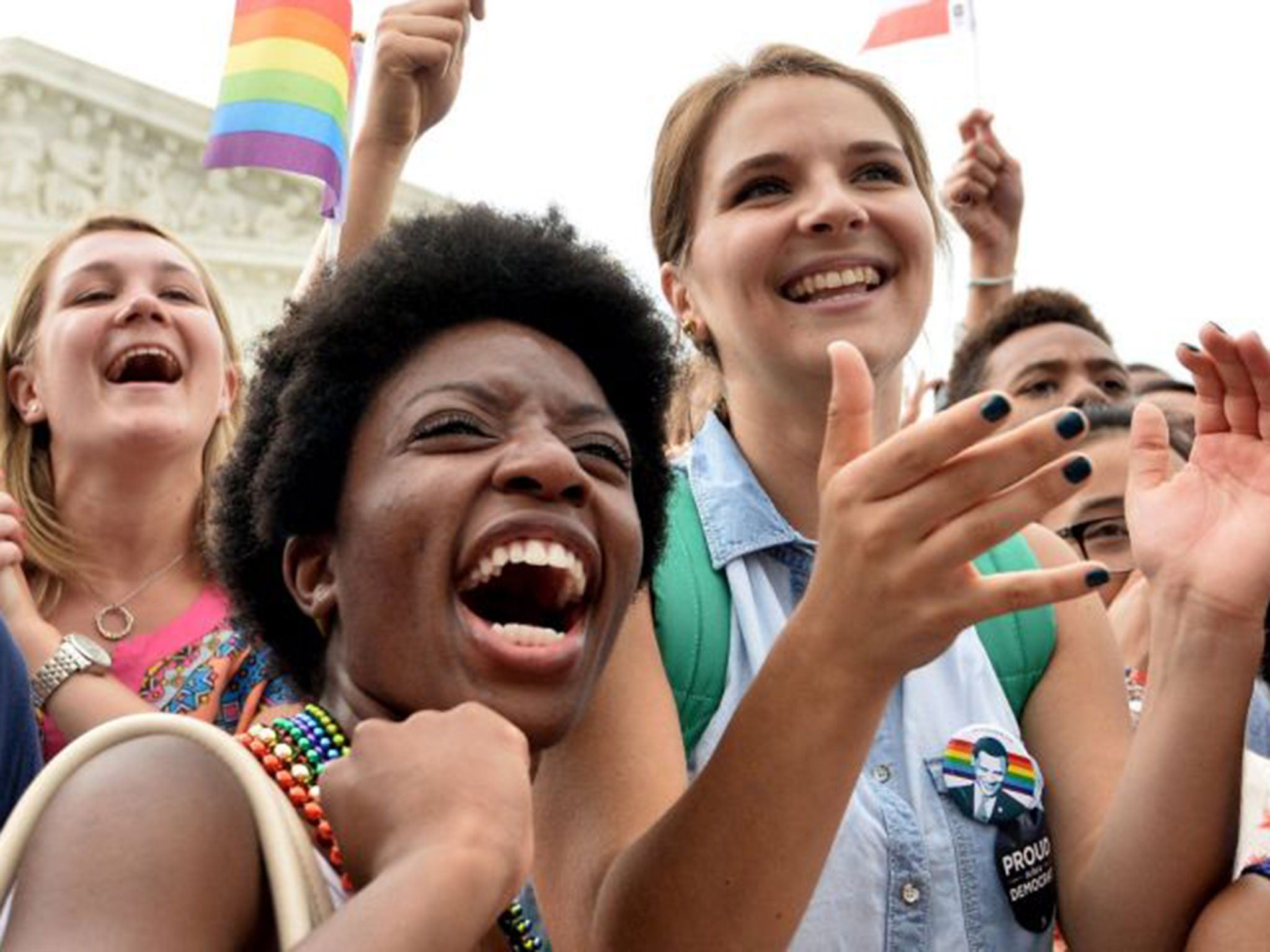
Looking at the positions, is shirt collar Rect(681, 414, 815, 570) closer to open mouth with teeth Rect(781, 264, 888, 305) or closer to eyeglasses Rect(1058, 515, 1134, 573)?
open mouth with teeth Rect(781, 264, 888, 305)

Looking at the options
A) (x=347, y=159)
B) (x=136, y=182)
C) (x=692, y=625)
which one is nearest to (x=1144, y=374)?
(x=347, y=159)

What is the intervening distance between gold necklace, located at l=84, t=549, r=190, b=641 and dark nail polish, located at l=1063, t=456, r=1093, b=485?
6.45ft

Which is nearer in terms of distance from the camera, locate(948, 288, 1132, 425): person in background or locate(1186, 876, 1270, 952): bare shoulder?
locate(1186, 876, 1270, 952): bare shoulder

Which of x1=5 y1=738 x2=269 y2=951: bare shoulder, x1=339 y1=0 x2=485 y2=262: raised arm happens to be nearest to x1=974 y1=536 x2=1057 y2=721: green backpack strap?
x1=5 y1=738 x2=269 y2=951: bare shoulder

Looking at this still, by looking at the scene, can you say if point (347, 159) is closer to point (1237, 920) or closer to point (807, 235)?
point (807, 235)

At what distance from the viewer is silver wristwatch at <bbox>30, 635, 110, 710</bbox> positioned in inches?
112

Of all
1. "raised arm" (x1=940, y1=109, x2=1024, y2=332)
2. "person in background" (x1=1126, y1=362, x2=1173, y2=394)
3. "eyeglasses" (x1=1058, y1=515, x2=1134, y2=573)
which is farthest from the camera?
"person in background" (x1=1126, y1=362, x2=1173, y2=394)

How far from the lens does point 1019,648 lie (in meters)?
2.46

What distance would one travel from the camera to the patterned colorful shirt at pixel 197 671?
288cm

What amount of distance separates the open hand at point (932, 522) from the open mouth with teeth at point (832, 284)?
0.81 metres

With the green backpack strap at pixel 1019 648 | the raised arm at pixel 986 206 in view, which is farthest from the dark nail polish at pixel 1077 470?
the raised arm at pixel 986 206

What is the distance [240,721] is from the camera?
2727 millimetres

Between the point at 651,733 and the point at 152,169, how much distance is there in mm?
11213

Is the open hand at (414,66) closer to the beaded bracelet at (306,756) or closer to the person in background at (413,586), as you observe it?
the person in background at (413,586)
